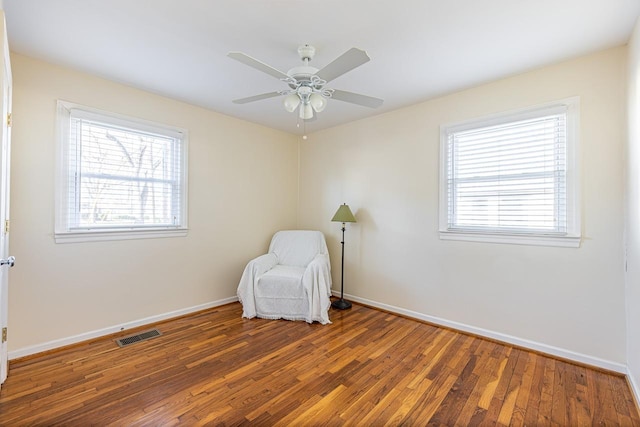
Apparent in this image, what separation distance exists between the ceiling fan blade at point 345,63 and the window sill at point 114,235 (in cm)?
239

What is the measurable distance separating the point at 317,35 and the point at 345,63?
538 mm

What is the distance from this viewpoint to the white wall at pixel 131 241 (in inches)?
93.0

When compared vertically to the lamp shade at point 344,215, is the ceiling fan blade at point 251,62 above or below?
above

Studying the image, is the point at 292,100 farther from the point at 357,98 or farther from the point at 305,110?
the point at 357,98

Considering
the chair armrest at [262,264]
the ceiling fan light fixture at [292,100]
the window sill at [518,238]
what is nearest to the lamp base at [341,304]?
the chair armrest at [262,264]

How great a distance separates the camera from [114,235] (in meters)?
2.82

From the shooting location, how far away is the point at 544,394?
6.43ft

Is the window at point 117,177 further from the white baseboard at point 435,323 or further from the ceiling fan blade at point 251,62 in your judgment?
the ceiling fan blade at point 251,62

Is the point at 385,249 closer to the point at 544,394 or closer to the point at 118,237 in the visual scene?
the point at 544,394

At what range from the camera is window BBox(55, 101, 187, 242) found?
2566mm

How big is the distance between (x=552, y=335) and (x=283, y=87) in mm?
3301

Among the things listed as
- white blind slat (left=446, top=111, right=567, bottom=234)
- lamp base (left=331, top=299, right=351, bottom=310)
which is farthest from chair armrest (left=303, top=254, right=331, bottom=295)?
white blind slat (left=446, top=111, right=567, bottom=234)

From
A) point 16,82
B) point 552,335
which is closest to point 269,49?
point 16,82

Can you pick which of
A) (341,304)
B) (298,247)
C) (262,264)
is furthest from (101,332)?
(341,304)
